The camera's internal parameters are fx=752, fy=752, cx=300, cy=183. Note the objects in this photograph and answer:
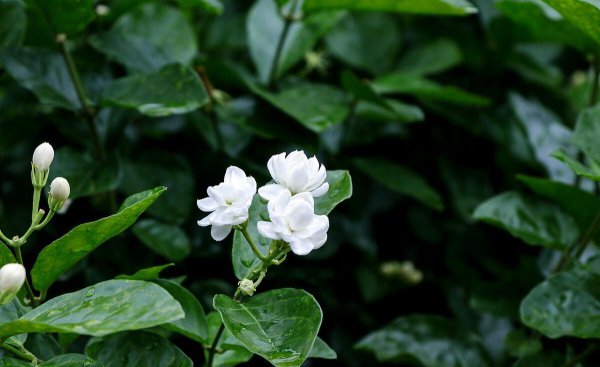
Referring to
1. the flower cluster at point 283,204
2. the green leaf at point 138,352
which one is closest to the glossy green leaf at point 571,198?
the flower cluster at point 283,204

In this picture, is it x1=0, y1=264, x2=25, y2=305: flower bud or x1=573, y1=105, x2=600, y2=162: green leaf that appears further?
x1=573, y1=105, x2=600, y2=162: green leaf

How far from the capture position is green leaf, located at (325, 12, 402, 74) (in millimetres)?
1842

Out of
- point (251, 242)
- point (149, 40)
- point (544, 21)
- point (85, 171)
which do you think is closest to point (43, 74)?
point (85, 171)

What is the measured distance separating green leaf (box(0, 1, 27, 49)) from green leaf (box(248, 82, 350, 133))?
423mm

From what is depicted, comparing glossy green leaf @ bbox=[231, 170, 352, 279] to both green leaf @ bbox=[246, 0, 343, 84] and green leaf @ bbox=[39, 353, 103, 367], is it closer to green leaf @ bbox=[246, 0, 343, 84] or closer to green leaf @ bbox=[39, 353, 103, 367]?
green leaf @ bbox=[39, 353, 103, 367]

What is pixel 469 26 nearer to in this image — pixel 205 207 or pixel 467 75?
pixel 467 75

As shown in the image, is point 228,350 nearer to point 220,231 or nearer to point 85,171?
point 220,231

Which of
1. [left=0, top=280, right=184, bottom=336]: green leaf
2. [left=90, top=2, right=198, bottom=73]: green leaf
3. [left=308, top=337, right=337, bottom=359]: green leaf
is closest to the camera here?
[left=0, top=280, right=184, bottom=336]: green leaf

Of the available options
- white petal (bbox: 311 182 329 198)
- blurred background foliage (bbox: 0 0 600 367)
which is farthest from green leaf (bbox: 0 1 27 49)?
white petal (bbox: 311 182 329 198)

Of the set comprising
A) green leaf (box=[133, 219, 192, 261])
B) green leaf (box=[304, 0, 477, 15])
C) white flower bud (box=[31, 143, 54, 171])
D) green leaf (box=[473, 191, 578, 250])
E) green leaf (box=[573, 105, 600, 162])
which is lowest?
green leaf (box=[133, 219, 192, 261])

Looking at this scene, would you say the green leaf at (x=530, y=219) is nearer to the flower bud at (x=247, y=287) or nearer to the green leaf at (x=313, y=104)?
the green leaf at (x=313, y=104)

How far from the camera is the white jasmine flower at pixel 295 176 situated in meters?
0.88

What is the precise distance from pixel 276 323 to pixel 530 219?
2.07 ft

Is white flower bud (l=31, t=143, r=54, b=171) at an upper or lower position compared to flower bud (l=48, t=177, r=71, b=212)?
upper
